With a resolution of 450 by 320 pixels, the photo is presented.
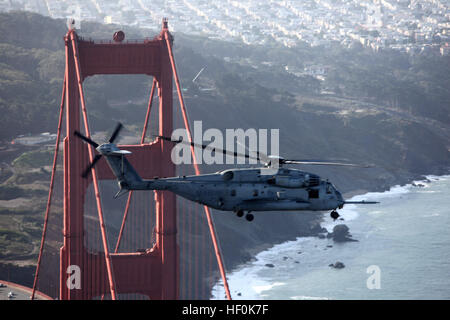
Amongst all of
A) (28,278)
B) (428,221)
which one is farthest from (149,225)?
(428,221)

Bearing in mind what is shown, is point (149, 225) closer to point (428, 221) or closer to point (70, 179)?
point (428, 221)

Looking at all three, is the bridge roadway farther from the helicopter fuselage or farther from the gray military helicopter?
the gray military helicopter

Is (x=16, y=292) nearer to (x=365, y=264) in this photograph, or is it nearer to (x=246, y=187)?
(x=246, y=187)

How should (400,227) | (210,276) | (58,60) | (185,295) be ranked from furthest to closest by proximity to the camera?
(58,60) < (400,227) < (210,276) < (185,295)

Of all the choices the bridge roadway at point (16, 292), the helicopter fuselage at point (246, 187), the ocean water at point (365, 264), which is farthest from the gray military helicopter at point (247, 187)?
the ocean water at point (365, 264)

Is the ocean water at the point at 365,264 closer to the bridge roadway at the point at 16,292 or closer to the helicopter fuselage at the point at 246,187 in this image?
the bridge roadway at the point at 16,292

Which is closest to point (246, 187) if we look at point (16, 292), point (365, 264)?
point (16, 292)

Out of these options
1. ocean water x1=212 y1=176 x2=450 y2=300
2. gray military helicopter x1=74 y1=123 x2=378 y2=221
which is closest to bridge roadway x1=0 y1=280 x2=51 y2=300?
gray military helicopter x1=74 y1=123 x2=378 y2=221
